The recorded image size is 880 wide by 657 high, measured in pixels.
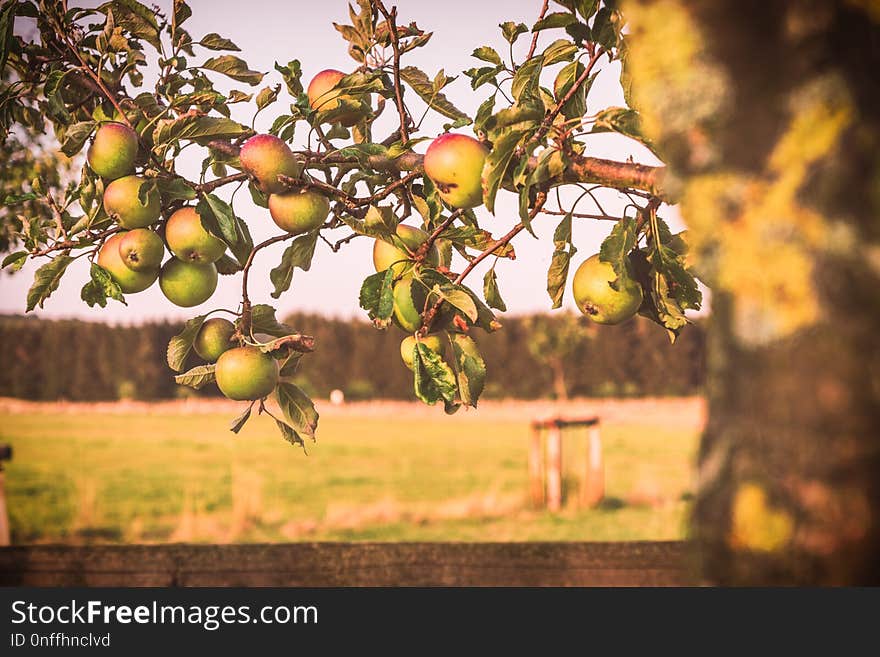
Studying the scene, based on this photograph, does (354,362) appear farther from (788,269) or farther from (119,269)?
(788,269)

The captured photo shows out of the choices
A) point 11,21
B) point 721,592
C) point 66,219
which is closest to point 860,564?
point 721,592

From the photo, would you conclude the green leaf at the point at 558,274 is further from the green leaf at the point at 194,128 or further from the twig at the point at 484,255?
the green leaf at the point at 194,128

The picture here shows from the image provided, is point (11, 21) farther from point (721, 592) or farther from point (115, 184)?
point (721, 592)

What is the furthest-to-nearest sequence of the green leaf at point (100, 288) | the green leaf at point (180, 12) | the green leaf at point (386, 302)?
the green leaf at point (180, 12) < the green leaf at point (100, 288) < the green leaf at point (386, 302)

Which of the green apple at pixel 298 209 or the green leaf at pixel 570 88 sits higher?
the green leaf at pixel 570 88

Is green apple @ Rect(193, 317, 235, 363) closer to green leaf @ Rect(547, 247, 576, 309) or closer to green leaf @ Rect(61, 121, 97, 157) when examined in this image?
green leaf @ Rect(61, 121, 97, 157)

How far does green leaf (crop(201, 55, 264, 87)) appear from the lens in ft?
6.89

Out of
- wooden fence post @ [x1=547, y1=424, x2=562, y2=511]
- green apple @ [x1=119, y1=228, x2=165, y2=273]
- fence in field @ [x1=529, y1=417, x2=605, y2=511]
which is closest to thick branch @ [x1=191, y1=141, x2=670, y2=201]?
green apple @ [x1=119, y1=228, x2=165, y2=273]

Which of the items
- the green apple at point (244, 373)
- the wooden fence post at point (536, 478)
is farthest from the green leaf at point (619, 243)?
the wooden fence post at point (536, 478)

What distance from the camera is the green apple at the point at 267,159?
1666mm

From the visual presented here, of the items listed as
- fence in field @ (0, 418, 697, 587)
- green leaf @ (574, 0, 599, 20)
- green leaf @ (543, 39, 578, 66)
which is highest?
green leaf @ (574, 0, 599, 20)

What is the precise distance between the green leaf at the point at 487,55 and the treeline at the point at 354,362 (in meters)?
17.1

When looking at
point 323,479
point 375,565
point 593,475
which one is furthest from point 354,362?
point 375,565

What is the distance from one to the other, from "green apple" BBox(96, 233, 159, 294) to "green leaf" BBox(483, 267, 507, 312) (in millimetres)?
757
